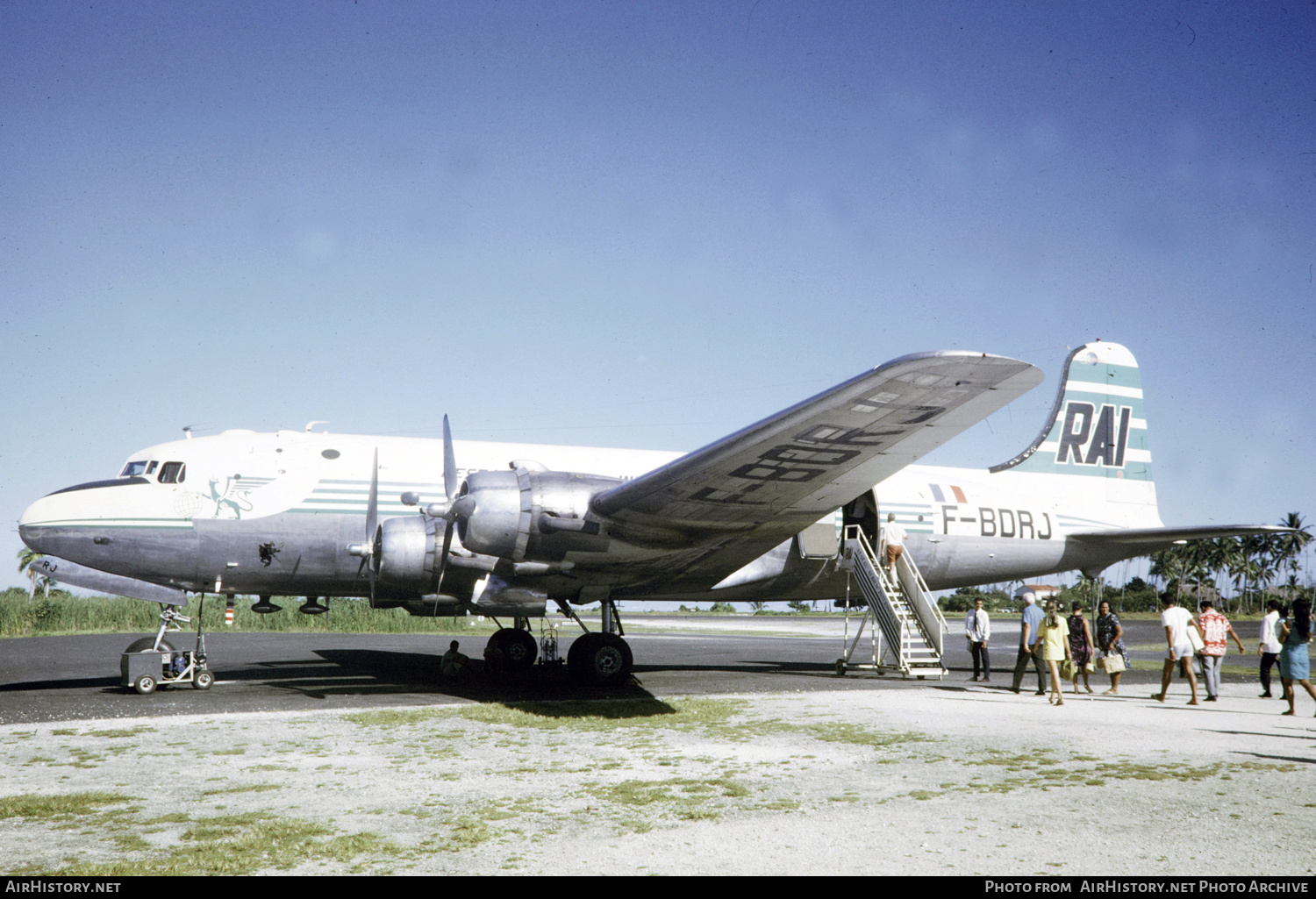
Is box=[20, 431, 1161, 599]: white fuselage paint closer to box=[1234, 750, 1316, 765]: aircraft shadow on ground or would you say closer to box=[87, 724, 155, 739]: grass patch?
box=[87, 724, 155, 739]: grass patch

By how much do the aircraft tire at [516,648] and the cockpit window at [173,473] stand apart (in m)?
6.23

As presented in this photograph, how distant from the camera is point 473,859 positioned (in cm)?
487

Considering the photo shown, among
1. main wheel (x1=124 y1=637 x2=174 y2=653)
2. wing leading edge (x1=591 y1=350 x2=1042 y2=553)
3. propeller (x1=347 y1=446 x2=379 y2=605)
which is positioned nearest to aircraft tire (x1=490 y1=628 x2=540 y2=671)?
propeller (x1=347 y1=446 x2=379 y2=605)

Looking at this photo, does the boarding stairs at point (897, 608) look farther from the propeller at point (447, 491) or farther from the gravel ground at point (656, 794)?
the propeller at point (447, 491)

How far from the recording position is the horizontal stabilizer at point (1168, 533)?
635 inches

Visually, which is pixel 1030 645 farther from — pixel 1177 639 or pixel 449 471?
pixel 449 471

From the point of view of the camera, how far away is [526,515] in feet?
36.6

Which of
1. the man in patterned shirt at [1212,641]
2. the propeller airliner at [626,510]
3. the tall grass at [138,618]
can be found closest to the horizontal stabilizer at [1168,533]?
the propeller airliner at [626,510]

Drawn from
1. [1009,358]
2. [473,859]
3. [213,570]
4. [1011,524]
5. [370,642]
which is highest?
[1009,358]

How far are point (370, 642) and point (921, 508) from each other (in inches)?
695

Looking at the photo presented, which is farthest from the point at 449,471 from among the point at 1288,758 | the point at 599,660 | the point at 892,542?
the point at 1288,758

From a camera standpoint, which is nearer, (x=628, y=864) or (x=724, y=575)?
(x=628, y=864)
